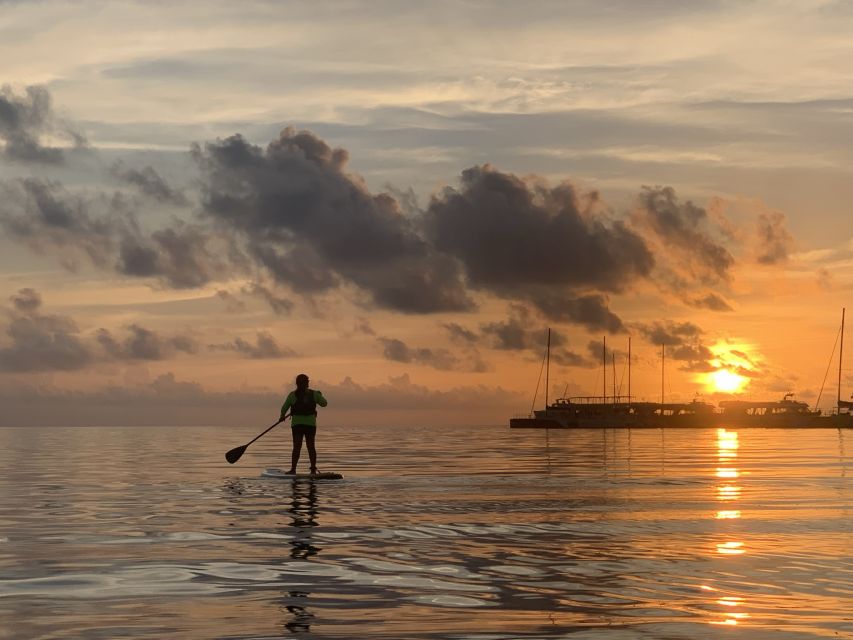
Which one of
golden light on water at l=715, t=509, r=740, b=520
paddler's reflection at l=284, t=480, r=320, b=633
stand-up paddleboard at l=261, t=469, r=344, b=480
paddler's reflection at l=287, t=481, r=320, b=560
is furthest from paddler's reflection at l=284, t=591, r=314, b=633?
stand-up paddleboard at l=261, t=469, r=344, b=480

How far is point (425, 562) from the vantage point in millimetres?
16344

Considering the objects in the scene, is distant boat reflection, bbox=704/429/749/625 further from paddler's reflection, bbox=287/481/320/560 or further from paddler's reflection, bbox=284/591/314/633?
paddler's reflection, bbox=287/481/320/560

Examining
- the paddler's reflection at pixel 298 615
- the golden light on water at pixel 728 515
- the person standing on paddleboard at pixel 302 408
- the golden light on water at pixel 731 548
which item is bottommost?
the golden light on water at pixel 728 515

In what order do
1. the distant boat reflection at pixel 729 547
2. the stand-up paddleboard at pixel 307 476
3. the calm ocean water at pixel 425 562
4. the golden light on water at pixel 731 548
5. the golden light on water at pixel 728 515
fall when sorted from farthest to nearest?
the stand-up paddleboard at pixel 307 476
the golden light on water at pixel 728 515
the golden light on water at pixel 731 548
the distant boat reflection at pixel 729 547
the calm ocean water at pixel 425 562

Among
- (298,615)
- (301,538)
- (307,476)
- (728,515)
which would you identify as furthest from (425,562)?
(307,476)

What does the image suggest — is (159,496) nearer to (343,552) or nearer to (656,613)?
(343,552)

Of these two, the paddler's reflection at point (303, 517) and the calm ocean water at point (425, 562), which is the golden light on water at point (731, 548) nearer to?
the calm ocean water at point (425, 562)

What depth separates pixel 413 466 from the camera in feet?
151

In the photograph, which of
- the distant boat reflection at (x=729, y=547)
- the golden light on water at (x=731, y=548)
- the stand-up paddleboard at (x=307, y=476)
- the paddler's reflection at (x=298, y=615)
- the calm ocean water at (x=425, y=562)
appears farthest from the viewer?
the stand-up paddleboard at (x=307, y=476)

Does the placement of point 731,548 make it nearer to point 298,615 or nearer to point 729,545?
point 729,545

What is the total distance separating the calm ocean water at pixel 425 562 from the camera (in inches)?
464

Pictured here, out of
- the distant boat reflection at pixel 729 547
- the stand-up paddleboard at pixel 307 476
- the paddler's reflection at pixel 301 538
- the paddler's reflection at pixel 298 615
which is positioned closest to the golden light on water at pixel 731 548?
the distant boat reflection at pixel 729 547

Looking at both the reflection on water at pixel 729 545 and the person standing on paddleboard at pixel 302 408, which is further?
the person standing on paddleboard at pixel 302 408

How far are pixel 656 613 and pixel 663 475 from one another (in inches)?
1101
